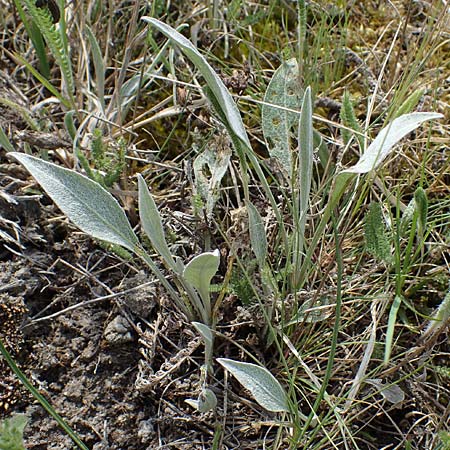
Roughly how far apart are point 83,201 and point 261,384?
403 mm

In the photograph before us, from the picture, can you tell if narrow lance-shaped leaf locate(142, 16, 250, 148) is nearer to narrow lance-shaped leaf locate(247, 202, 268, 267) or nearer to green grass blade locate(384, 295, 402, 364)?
narrow lance-shaped leaf locate(247, 202, 268, 267)

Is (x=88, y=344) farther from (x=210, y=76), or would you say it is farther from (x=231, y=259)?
(x=210, y=76)

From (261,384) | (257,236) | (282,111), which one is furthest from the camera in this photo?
(282,111)

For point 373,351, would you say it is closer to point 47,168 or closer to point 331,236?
point 331,236

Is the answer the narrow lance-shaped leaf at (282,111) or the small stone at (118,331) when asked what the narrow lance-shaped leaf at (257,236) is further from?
the small stone at (118,331)

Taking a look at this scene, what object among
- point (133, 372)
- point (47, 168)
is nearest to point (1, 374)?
point (133, 372)

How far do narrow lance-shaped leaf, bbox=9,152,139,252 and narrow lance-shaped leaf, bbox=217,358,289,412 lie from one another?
0.28 m

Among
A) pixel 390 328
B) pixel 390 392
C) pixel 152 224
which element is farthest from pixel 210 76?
pixel 390 392

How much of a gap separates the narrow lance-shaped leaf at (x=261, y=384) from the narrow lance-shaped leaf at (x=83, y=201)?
0.91 feet

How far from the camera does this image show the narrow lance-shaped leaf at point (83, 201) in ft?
3.23

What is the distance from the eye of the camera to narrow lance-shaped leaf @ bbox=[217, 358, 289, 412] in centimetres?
93

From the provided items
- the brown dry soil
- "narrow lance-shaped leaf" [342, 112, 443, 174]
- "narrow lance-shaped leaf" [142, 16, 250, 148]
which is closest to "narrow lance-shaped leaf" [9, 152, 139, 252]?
the brown dry soil

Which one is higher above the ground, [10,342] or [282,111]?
[282,111]

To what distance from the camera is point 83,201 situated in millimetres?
1020
